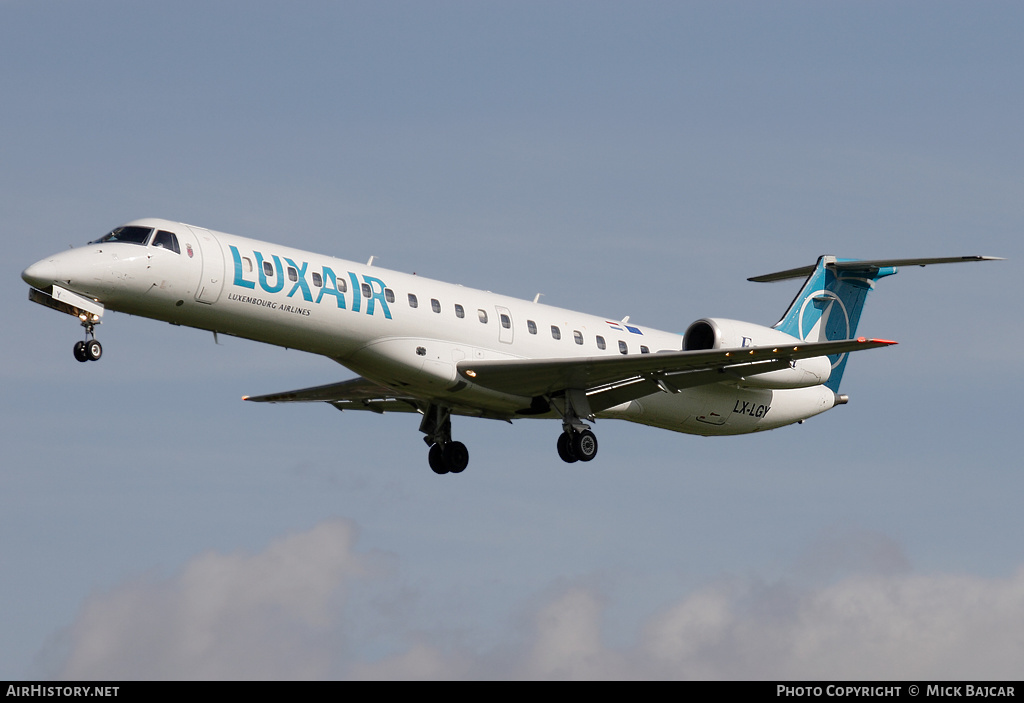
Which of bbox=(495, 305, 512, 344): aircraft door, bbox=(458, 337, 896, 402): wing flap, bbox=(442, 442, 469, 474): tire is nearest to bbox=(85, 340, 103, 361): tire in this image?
bbox=(458, 337, 896, 402): wing flap

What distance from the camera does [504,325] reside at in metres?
25.7

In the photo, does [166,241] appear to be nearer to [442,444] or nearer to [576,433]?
[442,444]

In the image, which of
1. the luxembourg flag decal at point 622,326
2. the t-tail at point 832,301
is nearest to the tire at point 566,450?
the luxembourg flag decal at point 622,326

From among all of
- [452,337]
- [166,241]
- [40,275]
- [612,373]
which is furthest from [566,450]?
[40,275]

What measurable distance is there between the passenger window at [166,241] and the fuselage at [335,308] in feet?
0.05

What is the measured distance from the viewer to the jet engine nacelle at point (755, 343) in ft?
89.8

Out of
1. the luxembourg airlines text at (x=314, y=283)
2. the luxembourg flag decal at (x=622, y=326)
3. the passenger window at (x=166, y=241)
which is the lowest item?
the luxembourg flag decal at (x=622, y=326)

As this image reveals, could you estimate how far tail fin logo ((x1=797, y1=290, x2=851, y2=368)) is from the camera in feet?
100

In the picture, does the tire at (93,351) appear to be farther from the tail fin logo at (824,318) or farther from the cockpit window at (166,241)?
the tail fin logo at (824,318)

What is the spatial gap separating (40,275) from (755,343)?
13956mm

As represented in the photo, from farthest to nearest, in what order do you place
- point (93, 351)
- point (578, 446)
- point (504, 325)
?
1. point (578, 446)
2. point (504, 325)
3. point (93, 351)

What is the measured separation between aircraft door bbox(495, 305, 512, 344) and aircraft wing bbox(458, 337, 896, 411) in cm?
Answer: 79

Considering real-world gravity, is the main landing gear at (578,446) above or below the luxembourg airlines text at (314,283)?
below
